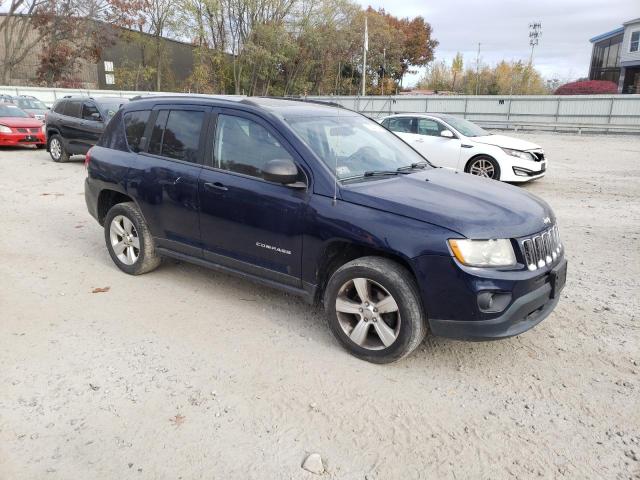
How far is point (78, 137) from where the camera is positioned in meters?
12.8

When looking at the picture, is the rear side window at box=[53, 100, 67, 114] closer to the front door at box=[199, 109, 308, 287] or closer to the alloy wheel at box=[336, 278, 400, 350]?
the front door at box=[199, 109, 308, 287]

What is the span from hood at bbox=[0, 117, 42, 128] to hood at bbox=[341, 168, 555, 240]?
15.4 m

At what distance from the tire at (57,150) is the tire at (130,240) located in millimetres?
9338

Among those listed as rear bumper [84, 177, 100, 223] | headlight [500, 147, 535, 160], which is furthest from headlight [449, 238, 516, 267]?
headlight [500, 147, 535, 160]

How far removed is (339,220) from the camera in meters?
3.53

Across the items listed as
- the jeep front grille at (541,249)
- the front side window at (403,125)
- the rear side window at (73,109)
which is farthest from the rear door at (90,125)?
the jeep front grille at (541,249)

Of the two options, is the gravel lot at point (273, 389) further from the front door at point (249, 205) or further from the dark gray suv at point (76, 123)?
the dark gray suv at point (76, 123)

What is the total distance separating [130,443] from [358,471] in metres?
1.25

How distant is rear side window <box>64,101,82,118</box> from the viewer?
12.9m

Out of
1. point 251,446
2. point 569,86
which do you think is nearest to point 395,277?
point 251,446

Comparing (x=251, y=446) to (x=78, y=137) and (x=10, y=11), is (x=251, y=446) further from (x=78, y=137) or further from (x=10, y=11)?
(x=10, y=11)

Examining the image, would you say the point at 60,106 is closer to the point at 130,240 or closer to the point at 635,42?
the point at 130,240

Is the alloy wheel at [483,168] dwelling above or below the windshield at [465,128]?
below

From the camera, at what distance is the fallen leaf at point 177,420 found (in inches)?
115
